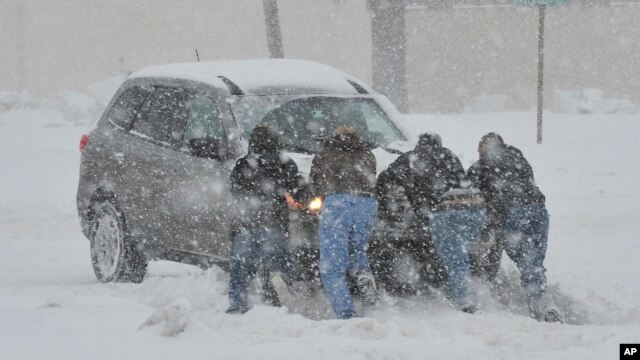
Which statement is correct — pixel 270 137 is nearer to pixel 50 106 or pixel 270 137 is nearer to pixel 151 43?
pixel 50 106

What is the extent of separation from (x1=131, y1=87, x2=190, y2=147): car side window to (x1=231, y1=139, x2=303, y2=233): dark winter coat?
1.24 metres

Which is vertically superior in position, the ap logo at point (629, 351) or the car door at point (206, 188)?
the car door at point (206, 188)

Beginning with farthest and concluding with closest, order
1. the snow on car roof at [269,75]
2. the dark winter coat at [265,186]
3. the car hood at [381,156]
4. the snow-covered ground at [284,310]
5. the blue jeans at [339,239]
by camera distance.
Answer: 1. the snow on car roof at [269,75]
2. the car hood at [381,156]
3. the dark winter coat at [265,186]
4. the blue jeans at [339,239]
5. the snow-covered ground at [284,310]

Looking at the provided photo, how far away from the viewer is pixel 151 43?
36.0m

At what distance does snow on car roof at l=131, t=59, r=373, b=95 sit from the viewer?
899 centimetres

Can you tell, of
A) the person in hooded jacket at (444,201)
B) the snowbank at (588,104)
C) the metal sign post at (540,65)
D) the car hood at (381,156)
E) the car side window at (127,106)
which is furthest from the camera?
the snowbank at (588,104)

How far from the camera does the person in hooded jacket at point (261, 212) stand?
7.82 metres

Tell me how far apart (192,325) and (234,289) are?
1.80m

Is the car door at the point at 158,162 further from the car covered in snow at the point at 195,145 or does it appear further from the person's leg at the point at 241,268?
the person's leg at the point at 241,268

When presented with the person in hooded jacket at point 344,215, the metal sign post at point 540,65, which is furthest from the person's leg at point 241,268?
the metal sign post at point 540,65

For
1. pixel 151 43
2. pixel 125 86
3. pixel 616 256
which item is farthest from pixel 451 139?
pixel 151 43

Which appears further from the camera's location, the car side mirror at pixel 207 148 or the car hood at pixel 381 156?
the car side mirror at pixel 207 148

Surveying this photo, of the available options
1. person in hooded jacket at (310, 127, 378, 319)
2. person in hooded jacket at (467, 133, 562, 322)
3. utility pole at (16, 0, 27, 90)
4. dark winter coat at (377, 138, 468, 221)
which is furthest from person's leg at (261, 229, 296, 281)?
utility pole at (16, 0, 27, 90)

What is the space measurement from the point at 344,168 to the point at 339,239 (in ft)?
1.58
